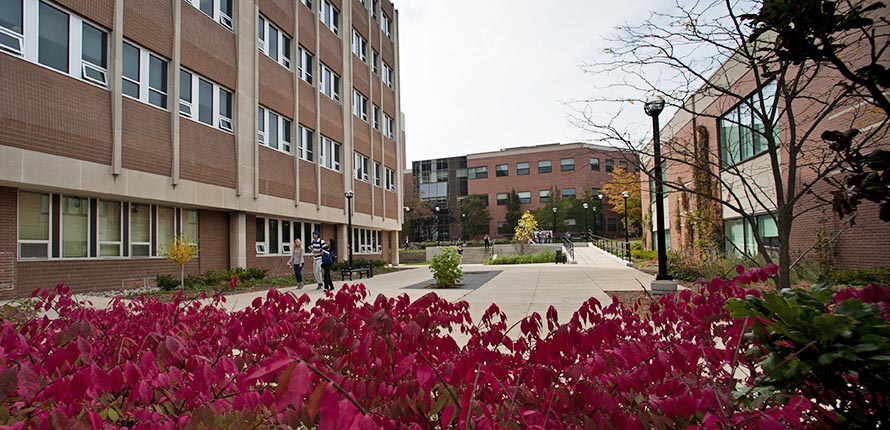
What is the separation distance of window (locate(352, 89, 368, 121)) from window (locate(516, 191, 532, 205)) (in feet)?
141

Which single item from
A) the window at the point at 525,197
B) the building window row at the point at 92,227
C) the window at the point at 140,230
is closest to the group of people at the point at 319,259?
the building window row at the point at 92,227

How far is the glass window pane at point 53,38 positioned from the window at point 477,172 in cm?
6431

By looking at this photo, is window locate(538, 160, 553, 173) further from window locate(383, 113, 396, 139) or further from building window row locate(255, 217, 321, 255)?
building window row locate(255, 217, 321, 255)

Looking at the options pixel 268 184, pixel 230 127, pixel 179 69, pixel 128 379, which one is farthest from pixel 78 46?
pixel 128 379

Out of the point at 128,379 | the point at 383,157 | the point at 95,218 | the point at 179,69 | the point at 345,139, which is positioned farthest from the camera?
the point at 383,157

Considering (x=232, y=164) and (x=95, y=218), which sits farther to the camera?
(x=232, y=164)

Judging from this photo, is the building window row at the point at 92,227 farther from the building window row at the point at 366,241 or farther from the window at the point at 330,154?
the building window row at the point at 366,241

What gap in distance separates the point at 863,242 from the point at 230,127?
Answer: 69.2ft

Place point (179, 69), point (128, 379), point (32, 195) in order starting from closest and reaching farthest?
point (128, 379), point (32, 195), point (179, 69)

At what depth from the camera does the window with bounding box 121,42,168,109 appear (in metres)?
15.0

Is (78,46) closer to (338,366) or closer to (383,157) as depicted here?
(338,366)

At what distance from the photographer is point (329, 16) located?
94.0 feet

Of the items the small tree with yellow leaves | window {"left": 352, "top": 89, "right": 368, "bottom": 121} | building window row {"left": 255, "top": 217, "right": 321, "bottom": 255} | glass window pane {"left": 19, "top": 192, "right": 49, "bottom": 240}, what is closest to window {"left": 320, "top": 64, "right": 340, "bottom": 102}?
window {"left": 352, "top": 89, "right": 368, "bottom": 121}

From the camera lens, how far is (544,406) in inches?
76.0
